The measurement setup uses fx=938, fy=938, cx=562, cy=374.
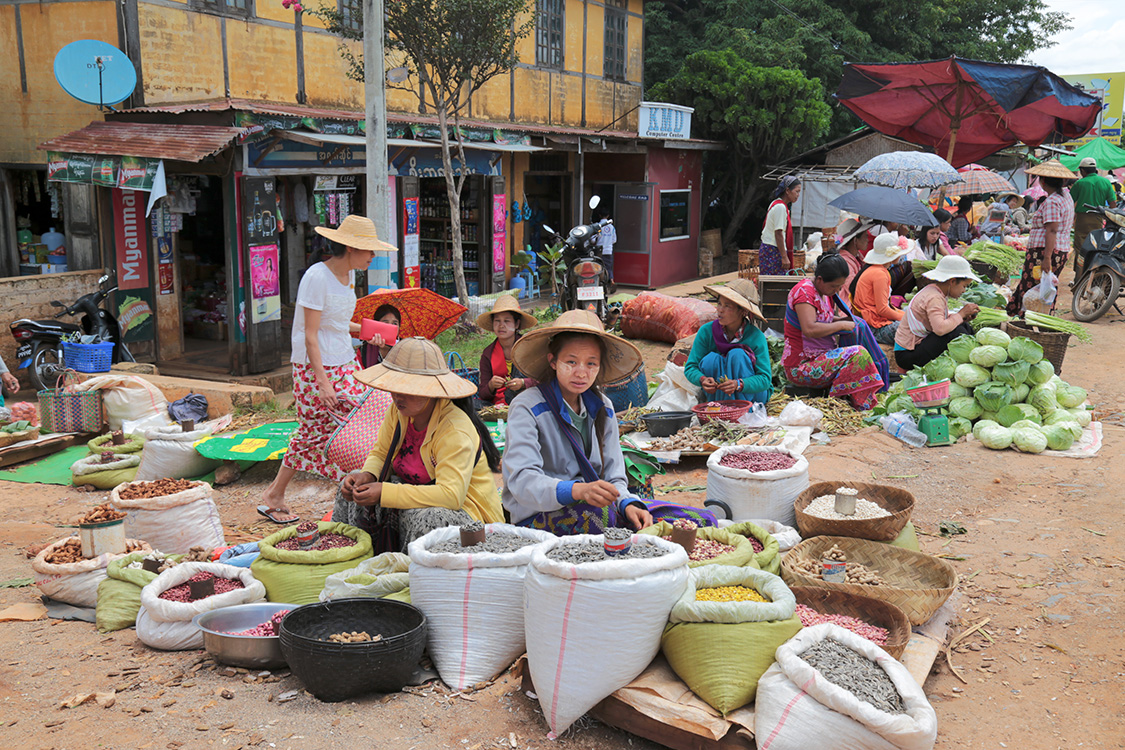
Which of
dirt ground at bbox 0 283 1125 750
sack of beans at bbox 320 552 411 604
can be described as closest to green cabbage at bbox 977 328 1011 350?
dirt ground at bbox 0 283 1125 750

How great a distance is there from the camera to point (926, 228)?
36.8ft

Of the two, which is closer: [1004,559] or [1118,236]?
Result: [1004,559]

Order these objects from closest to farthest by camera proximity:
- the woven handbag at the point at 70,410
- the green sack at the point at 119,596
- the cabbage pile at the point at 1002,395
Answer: the green sack at the point at 119,596
the cabbage pile at the point at 1002,395
the woven handbag at the point at 70,410

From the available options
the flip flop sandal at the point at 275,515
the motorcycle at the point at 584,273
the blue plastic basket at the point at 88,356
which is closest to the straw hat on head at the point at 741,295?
the flip flop sandal at the point at 275,515

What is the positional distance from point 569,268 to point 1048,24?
1915cm

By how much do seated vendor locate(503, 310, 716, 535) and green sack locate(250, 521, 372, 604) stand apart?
70cm

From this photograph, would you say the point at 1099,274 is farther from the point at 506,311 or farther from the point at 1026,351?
the point at 506,311

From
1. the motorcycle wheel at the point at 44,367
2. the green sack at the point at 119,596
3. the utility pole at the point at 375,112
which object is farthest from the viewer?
the motorcycle wheel at the point at 44,367

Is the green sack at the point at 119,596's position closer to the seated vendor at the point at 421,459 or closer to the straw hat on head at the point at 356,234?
the seated vendor at the point at 421,459

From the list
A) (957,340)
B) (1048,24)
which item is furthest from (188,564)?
(1048,24)

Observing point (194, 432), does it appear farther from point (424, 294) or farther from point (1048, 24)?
point (1048, 24)

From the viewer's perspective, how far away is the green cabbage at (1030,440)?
20.7 ft

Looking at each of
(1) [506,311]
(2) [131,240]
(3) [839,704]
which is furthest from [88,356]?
(3) [839,704]

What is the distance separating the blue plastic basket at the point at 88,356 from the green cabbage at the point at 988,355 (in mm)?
7931
